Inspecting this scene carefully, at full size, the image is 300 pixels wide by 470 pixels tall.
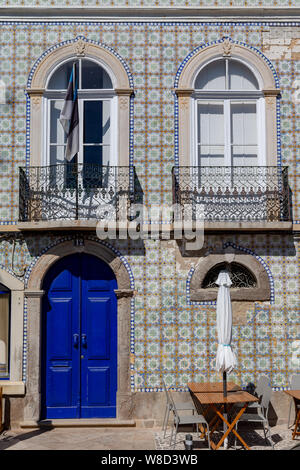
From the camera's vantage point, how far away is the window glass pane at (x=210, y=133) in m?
10.1

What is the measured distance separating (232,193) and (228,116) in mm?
1316

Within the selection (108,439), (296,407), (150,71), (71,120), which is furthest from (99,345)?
(150,71)

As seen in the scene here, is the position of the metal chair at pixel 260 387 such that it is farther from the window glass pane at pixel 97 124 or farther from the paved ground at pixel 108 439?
the window glass pane at pixel 97 124

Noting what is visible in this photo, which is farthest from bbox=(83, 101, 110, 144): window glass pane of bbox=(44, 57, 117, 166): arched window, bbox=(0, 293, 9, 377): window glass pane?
bbox=(0, 293, 9, 377): window glass pane

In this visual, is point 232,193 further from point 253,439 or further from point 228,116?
point 253,439

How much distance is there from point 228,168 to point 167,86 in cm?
169

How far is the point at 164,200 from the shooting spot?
988 cm

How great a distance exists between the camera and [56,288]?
9.88 meters

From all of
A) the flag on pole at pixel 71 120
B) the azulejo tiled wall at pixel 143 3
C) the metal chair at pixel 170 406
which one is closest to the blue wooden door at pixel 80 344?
the metal chair at pixel 170 406

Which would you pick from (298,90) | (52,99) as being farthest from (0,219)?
(298,90)
